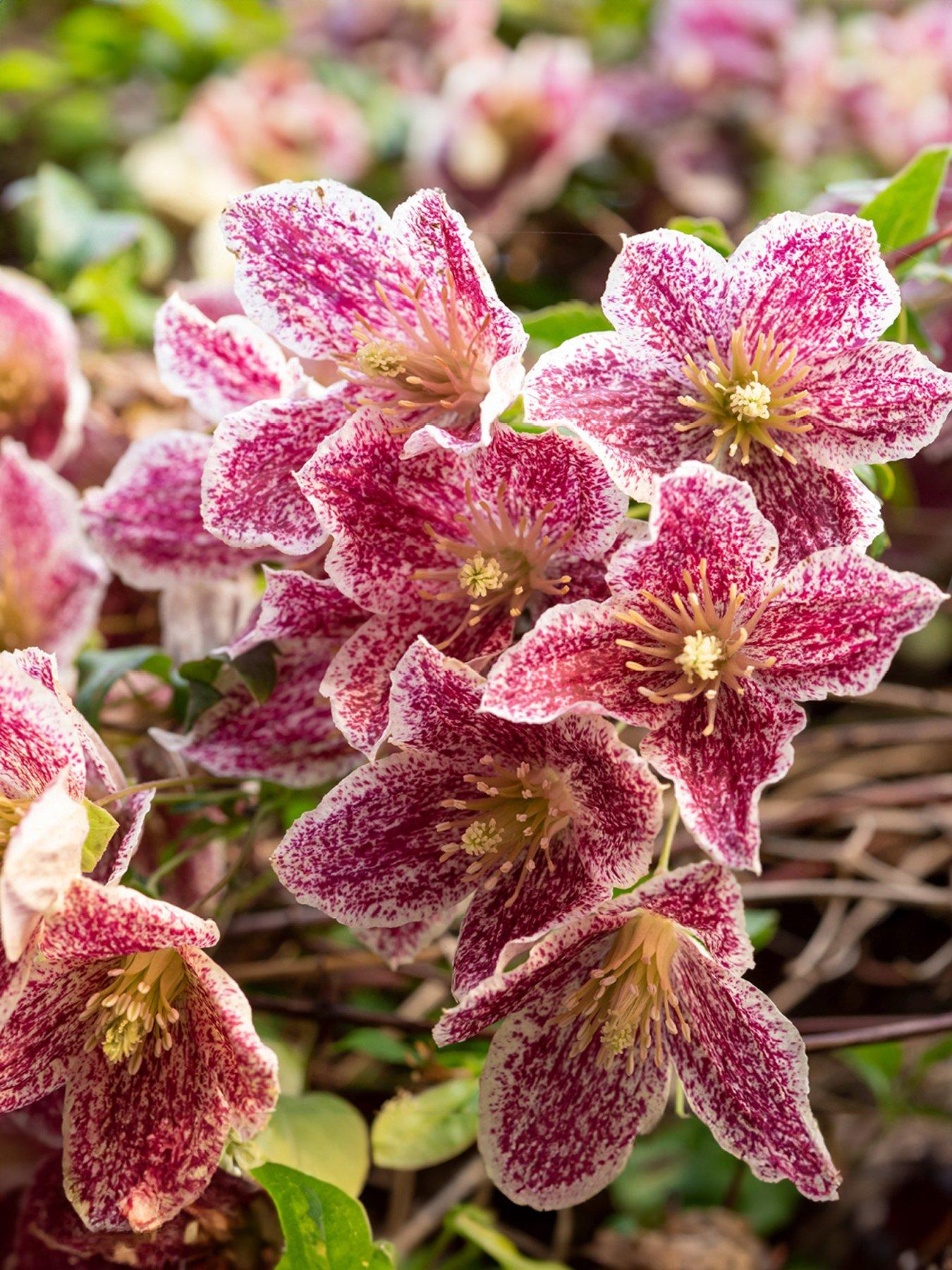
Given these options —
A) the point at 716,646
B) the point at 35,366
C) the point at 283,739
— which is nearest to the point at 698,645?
the point at 716,646

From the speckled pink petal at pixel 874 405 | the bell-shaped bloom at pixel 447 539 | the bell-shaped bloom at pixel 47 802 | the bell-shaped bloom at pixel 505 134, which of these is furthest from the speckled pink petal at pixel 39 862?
the bell-shaped bloom at pixel 505 134

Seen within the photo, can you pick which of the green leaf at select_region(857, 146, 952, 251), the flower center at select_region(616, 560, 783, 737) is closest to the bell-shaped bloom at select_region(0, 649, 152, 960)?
the flower center at select_region(616, 560, 783, 737)

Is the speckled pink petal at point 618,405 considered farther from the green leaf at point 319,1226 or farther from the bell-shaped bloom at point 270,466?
the green leaf at point 319,1226

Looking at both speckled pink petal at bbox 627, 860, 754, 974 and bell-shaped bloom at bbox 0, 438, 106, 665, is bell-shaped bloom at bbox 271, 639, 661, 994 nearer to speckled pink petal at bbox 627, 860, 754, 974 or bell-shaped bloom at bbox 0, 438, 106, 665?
speckled pink petal at bbox 627, 860, 754, 974

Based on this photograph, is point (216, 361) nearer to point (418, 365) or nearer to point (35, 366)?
point (418, 365)

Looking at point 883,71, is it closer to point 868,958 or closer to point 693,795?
point 868,958

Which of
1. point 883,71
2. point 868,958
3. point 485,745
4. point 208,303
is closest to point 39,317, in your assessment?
point 208,303

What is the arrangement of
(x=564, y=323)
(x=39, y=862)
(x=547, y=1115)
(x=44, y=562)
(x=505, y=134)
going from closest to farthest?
(x=39, y=862)
(x=547, y=1115)
(x=564, y=323)
(x=44, y=562)
(x=505, y=134)
